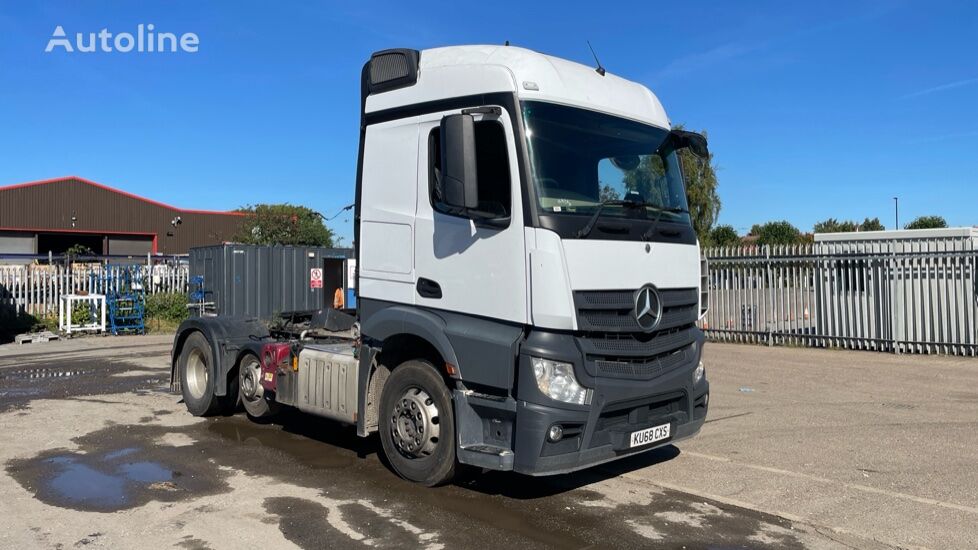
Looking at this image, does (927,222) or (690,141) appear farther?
(927,222)

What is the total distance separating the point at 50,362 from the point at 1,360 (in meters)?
1.42

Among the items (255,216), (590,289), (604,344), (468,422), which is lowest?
(468,422)

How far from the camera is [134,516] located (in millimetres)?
5434

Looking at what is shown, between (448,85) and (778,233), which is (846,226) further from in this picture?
(448,85)

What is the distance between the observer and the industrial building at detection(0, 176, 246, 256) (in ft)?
142

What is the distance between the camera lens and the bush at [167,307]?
79.2 feet

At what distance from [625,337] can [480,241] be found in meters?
1.29

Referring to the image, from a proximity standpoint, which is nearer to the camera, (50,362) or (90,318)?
(50,362)

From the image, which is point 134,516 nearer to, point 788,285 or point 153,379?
point 153,379

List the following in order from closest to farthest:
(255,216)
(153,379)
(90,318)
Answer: (153,379), (90,318), (255,216)

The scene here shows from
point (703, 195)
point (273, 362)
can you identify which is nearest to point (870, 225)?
point (703, 195)

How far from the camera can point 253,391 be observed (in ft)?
28.5

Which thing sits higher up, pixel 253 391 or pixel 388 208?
pixel 388 208

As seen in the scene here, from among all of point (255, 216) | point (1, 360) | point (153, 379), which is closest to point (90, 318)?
point (1, 360)
